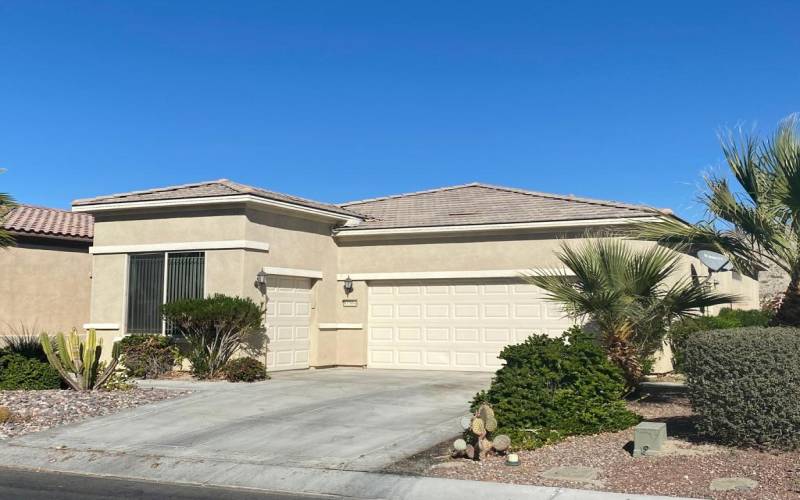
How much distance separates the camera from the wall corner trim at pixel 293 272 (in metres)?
17.4

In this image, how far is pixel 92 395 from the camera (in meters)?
13.5

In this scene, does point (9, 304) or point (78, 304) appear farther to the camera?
point (78, 304)

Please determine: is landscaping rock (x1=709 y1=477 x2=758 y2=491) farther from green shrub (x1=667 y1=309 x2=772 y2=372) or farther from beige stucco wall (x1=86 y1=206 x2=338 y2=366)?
beige stucco wall (x1=86 y1=206 x2=338 y2=366)

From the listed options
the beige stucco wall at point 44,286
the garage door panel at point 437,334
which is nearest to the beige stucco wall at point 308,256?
the garage door panel at point 437,334

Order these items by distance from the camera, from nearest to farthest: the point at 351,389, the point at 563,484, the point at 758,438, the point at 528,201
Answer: the point at 563,484, the point at 758,438, the point at 351,389, the point at 528,201

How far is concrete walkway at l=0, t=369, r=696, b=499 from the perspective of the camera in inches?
331

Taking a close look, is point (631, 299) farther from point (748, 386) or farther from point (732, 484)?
point (732, 484)

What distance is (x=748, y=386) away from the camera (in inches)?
335

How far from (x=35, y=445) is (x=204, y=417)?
2326mm

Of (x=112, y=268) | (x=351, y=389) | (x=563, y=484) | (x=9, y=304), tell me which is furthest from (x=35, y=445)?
(x=9, y=304)

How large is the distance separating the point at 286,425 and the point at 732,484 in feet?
19.5

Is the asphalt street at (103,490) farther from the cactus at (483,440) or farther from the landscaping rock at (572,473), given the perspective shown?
the landscaping rock at (572,473)

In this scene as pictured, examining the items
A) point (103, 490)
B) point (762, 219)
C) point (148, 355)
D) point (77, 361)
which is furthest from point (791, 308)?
point (148, 355)

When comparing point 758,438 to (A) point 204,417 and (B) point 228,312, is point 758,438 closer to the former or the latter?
(A) point 204,417
